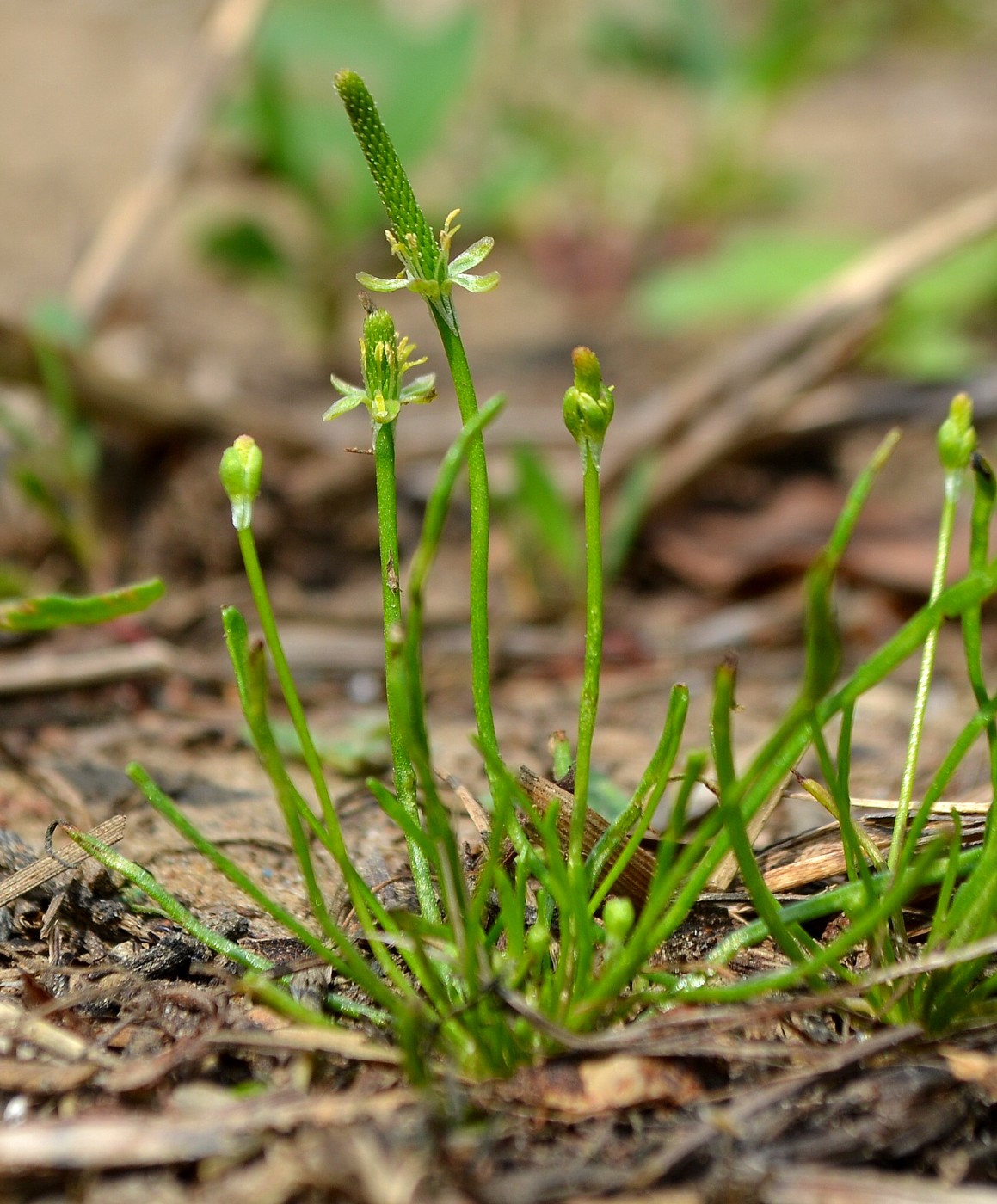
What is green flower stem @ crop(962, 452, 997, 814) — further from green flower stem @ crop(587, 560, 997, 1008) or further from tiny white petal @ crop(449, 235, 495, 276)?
tiny white petal @ crop(449, 235, 495, 276)

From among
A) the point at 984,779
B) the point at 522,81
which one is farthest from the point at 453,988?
the point at 522,81

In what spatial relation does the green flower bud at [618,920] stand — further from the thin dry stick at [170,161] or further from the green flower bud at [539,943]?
the thin dry stick at [170,161]

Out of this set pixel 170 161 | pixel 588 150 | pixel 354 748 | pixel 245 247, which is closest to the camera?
pixel 354 748

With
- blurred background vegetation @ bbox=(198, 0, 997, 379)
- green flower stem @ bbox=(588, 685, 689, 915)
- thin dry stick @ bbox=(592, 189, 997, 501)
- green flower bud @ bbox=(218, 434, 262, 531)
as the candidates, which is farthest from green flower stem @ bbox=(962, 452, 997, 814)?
blurred background vegetation @ bbox=(198, 0, 997, 379)

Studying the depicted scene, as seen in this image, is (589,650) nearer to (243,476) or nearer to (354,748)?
(243,476)

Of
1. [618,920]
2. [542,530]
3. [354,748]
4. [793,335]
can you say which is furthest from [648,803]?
[793,335]

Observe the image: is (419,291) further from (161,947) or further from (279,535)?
(279,535)
